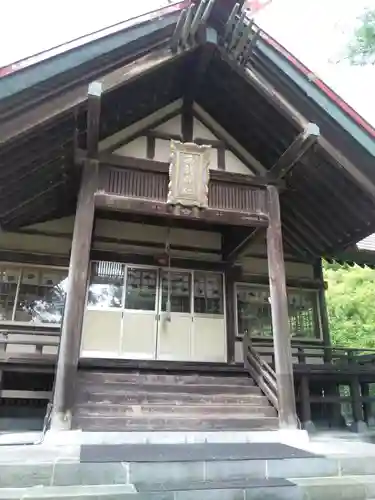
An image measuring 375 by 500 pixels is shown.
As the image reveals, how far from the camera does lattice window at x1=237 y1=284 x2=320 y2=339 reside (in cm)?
838

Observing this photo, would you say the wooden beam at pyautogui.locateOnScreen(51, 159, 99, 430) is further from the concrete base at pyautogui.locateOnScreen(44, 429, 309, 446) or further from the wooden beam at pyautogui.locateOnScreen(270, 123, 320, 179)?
the wooden beam at pyautogui.locateOnScreen(270, 123, 320, 179)

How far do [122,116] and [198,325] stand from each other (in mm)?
3912

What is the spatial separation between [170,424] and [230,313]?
11.1ft

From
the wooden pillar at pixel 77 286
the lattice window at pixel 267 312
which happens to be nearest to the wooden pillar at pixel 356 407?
the lattice window at pixel 267 312

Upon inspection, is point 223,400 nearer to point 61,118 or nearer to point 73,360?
point 73,360

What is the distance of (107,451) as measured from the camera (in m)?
3.92

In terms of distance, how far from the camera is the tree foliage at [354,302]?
43.4ft

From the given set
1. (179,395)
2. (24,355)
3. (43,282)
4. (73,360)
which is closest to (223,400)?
(179,395)

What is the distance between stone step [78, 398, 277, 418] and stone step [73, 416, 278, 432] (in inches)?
3.6

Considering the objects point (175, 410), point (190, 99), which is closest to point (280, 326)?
point (175, 410)

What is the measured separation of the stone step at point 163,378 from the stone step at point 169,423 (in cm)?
78

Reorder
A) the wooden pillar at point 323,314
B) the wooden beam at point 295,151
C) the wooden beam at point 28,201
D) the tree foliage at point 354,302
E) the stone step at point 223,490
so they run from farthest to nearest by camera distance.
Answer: the tree foliage at point 354,302 → the wooden pillar at point 323,314 → the wooden beam at point 28,201 → the wooden beam at point 295,151 → the stone step at point 223,490

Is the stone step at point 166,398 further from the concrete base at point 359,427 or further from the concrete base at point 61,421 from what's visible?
the concrete base at point 359,427

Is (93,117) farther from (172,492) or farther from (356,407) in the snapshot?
(356,407)
